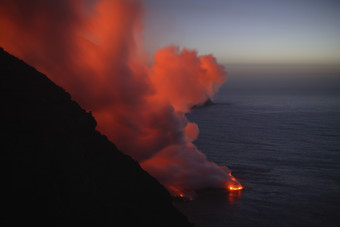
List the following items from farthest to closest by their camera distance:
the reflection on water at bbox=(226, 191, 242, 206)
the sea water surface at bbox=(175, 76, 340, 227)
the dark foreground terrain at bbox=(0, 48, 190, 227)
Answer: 1. the reflection on water at bbox=(226, 191, 242, 206)
2. the sea water surface at bbox=(175, 76, 340, 227)
3. the dark foreground terrain at bbox=(0, 48, 190, 227)

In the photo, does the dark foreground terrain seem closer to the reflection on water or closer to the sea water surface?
the sea water surface

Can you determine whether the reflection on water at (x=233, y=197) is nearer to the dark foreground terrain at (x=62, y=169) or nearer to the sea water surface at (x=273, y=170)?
the sea water surface at (x=273, y=170)

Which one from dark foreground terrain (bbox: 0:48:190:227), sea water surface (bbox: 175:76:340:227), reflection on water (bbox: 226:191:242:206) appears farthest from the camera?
reflection on water (bbox: 226:191:242:206)

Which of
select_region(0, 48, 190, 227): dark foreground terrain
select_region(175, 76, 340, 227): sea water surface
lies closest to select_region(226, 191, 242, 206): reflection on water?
select_region(175, 76, 340, 227): sea water surface

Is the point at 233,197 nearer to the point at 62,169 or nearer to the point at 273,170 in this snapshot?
the point at 273,170

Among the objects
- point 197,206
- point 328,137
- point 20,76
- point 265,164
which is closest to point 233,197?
point 197,206

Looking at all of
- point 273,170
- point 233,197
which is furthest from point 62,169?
point 273,170

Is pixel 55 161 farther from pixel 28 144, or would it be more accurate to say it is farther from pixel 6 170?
pixel 6 170
